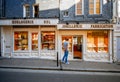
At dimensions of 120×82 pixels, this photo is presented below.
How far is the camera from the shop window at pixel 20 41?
19.7 m

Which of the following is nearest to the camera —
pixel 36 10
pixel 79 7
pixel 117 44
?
pixel 117 44

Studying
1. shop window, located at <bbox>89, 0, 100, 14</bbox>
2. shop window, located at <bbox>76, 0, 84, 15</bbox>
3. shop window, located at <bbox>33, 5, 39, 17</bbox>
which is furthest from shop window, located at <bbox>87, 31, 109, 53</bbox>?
shop window, located at <bbox>33, 5, 39, 17</bbox>

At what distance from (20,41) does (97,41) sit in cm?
714

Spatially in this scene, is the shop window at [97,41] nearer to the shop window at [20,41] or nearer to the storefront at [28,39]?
the storefront at [28,39]

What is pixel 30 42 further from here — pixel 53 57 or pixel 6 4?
pixel 6 4

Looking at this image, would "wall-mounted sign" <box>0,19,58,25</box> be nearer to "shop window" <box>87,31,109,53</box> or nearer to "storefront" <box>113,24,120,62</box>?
"shop window" <box>87,31,109,53</box>

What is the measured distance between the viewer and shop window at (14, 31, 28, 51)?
19.7 m

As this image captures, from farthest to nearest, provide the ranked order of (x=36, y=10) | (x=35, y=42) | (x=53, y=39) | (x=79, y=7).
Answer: (x=36, y=10)
(x=35, y=42)
(x=53, y=39)
(x=79, y=7)

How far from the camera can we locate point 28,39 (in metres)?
19.5

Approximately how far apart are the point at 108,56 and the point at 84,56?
2.08 meters

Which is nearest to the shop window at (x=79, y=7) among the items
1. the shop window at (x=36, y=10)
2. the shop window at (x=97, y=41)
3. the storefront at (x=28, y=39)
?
the shop window at (x=97, y=41)

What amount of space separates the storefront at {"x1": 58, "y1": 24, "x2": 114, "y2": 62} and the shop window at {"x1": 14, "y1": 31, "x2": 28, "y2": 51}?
336cm

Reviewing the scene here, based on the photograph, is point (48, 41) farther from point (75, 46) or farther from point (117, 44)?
point (117, 44)

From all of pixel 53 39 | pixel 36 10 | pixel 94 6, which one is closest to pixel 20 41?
pixel 53 39
